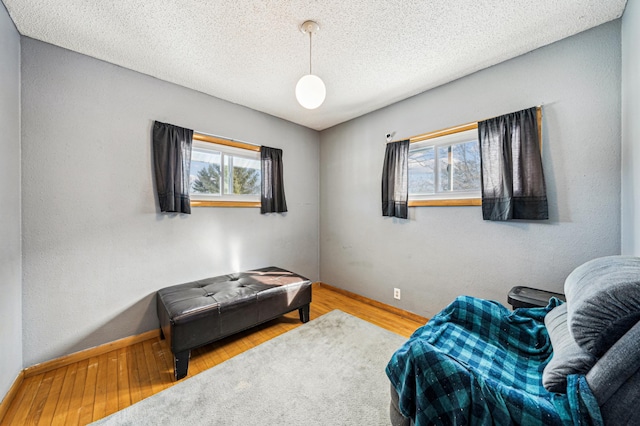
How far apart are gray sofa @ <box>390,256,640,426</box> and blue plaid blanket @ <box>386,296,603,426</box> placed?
4 cm

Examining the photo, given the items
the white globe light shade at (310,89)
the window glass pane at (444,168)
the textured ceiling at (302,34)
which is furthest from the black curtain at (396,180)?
the white globe light shade at (310,89)

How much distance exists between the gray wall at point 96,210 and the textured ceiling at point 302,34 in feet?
0.79

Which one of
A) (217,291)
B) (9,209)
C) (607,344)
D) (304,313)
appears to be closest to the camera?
(607,344)

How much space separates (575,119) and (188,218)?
341 centimetres

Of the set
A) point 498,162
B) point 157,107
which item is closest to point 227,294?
point 157,107

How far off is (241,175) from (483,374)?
282 centimetres

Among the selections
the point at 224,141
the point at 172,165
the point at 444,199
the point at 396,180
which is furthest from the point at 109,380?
the point at 444,199

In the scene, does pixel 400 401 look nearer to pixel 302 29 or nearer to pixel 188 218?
pixel 302 29

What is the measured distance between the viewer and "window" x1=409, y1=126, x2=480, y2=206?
230cm

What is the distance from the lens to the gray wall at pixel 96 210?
1818 mm

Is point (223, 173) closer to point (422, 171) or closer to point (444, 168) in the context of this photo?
point (422, 171)

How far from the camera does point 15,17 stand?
1604 millimetres

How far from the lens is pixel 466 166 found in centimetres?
234

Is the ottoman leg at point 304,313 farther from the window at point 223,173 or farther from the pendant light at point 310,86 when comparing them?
the pendant light at point 310,86
